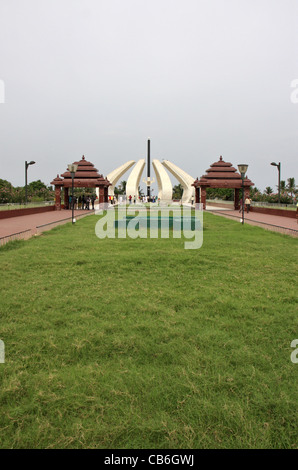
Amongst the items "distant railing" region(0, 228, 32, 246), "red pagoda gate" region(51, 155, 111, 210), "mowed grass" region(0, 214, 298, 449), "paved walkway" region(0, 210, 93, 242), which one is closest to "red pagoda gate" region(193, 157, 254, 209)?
"red pagoda gate" region(51, 155, 111, 210)

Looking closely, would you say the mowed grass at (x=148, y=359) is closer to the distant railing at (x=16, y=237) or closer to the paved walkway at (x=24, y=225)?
the distant railing at (x=16, y=237)

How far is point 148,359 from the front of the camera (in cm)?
249

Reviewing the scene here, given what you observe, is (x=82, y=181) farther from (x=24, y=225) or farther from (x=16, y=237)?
(x=16, y=237)

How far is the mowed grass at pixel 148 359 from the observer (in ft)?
5.85

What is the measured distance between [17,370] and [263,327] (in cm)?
206

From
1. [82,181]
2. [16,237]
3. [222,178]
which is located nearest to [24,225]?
[16,237]

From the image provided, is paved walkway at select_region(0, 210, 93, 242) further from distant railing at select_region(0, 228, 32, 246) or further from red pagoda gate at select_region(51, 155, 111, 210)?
red pagoda gate at select_region(51, 155, 111, 210)

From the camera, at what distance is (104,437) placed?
174 centimetres

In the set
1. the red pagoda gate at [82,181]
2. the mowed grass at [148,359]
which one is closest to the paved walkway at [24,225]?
the mowed grass at [148,359]

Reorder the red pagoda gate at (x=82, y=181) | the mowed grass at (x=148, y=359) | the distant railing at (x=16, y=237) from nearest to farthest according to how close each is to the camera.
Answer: the mowed grass at (x=148, y=359), the distant railing at (x=16, y=237), the red pagoda gate at (x=82, y=181)

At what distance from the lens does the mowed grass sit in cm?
178

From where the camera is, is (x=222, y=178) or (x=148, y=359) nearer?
(x=148, y=359)

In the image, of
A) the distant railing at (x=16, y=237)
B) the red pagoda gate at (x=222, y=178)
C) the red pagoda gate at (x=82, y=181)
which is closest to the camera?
the distant railing at (x=16, y=237)

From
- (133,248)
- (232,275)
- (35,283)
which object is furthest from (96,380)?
(133,248)
